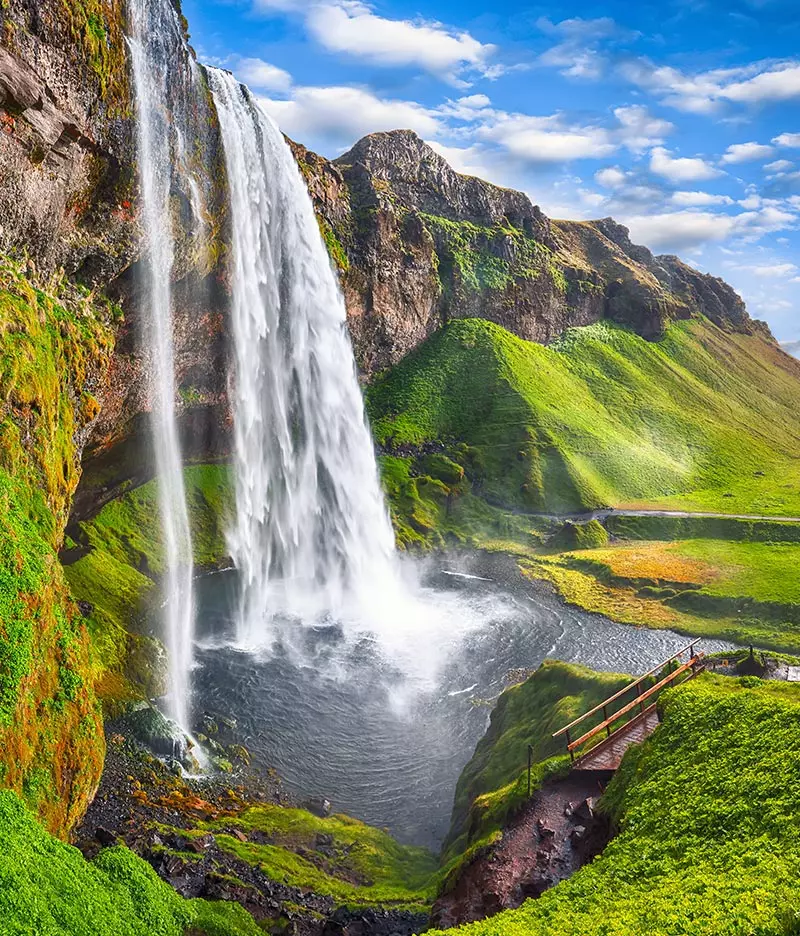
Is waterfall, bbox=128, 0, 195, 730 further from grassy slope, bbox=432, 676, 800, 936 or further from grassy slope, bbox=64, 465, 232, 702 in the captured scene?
grassy slope, bbox=432, 676, 800, 936

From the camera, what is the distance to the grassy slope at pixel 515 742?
19906 mm

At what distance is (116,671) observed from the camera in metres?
30.0

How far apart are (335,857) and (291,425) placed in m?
36.3

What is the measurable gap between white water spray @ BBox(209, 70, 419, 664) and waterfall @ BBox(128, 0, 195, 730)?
4341 mm

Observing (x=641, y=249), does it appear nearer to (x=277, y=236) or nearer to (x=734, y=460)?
(x=734, y=460)

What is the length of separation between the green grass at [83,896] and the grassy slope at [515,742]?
7350mm

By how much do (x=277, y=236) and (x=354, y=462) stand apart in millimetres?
19428

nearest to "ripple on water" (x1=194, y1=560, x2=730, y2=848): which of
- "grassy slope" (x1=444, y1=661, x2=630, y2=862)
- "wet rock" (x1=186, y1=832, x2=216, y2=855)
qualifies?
"grassy slope" (x1=444, y1=661, x2=630, y2=862)

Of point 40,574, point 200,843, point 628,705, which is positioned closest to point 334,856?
point 200,843

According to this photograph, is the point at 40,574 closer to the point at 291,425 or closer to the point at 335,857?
the point at 335,857

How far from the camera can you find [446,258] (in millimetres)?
97250

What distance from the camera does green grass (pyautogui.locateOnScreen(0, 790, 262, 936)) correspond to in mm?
10328

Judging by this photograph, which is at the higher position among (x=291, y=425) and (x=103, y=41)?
(x=103, y=41)

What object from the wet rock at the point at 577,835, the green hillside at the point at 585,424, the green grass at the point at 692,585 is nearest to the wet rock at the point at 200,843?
the wet rock at the point at 577,835
